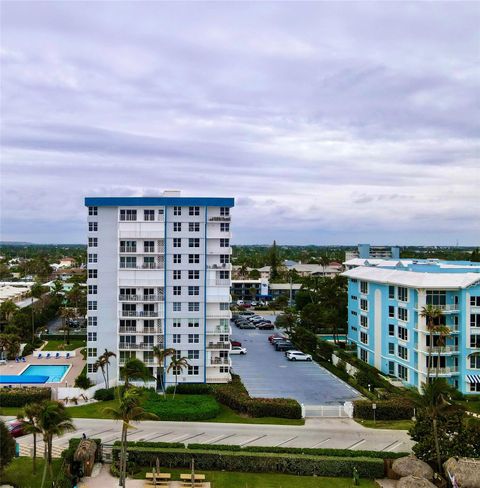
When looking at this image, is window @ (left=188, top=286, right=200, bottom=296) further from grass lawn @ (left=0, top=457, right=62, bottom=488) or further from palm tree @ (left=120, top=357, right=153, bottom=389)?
grass lawn @ (left=0, top=457, right=62, bottom=488)

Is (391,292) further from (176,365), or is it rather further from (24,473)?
(24,473)

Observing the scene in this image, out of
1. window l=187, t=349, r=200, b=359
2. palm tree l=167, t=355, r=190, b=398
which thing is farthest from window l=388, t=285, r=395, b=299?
palm tree l=167, t=355, r=190, b=398

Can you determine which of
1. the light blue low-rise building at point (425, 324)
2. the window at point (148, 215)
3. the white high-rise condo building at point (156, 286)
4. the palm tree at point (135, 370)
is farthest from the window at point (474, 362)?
the window at point (148, 215)

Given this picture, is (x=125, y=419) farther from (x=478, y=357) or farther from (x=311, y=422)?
(x=478, y=357)

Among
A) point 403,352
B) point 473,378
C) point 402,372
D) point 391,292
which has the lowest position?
point 402,372

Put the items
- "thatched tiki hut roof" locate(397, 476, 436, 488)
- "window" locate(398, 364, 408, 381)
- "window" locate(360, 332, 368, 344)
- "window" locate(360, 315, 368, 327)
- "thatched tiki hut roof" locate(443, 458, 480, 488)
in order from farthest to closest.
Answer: "window" locate(360, 315, 368, 327) < "window" locate(360, 332, 368, 344) < "window" locate(398, 364, 408, 381) < "thatched tiki hut roof" locate(443, 458, 480, 488) < "thatched tiki hut roof" locate(397, 476, 436, 488)

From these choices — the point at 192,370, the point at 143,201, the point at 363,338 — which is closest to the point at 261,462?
the point at 192,370

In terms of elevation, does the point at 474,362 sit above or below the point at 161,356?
below

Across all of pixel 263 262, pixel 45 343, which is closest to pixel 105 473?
pixel 45 343
